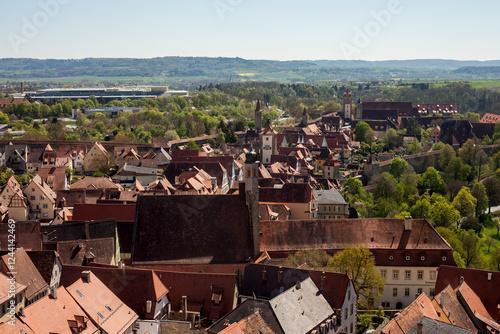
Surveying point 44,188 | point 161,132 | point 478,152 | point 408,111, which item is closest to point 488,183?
point 478,152

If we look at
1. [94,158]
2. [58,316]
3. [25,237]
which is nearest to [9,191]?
[25,237]

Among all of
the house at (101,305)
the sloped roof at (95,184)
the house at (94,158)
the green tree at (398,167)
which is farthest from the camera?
the green tree at (398,167)

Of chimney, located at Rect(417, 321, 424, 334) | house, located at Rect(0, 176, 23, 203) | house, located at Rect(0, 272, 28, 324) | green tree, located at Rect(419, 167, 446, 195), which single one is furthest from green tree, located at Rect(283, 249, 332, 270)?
green tree, located at Rect(419, 167, 446, 195)

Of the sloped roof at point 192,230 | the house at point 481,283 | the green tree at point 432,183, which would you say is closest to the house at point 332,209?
the sloped roof at point 192,230

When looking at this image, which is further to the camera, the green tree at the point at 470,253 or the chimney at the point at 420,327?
the green tree at the point at 470,253

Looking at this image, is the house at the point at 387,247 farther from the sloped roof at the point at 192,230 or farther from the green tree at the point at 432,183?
the green tree at the point at 432,183
